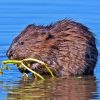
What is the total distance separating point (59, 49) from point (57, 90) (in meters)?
1.60

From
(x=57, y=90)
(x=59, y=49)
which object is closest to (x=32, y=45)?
(x=59, y=49)

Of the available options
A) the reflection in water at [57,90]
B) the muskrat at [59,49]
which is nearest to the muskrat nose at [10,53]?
the muskrat at [59,49]

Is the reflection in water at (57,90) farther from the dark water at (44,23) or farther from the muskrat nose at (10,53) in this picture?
the muskrat nose at (10,53)

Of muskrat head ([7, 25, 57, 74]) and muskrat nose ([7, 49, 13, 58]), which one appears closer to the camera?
muskrat nose ([7, 49, 13, 58])

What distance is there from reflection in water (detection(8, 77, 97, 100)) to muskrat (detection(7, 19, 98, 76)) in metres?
0.32

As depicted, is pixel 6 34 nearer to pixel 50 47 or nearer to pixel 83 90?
pixel 50 47

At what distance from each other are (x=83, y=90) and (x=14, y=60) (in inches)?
60.5

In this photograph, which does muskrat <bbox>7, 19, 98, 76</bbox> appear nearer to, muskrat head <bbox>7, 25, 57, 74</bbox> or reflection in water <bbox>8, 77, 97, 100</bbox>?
muskrat head <bbox>7, 25, 57, 74</bbox>

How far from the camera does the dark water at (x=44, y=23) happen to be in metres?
11.9

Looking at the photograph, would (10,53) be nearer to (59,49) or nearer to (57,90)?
(59,49)

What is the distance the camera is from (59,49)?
540 inches

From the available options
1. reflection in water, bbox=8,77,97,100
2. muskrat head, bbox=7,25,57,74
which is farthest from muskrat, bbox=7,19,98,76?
reflection in water, bbox=8,77,97,100

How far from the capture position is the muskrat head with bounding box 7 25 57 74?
13562mm

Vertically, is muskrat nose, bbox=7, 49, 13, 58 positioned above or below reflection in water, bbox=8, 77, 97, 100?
above
